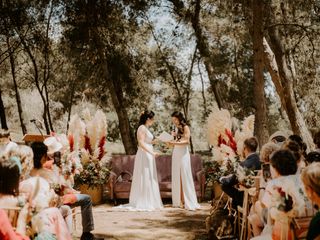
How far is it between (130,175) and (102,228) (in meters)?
3.28

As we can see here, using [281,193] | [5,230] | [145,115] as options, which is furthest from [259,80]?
[5,230]

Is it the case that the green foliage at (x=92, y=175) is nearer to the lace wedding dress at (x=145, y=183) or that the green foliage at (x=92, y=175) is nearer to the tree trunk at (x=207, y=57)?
the lace wedding dress at (x=145, y=183)

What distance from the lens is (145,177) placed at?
31.4ft

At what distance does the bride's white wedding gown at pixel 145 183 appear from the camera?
9508 mm

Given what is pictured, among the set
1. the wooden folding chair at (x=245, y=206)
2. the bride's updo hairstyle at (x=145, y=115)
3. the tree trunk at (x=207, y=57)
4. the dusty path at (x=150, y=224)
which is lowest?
the dusty path at (x=150, y=224)

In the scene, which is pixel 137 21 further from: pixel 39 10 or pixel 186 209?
pixel 186 209

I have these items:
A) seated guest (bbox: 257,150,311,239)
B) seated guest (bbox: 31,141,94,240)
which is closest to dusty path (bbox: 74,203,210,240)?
seated guest (bbox: 31,141,94,240)

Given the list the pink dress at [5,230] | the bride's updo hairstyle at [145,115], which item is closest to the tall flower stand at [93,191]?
the bride's updo hairstyle at [145,115]

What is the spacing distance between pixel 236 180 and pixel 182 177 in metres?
3.91

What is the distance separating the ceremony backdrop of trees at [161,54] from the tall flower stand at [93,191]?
3085 mm

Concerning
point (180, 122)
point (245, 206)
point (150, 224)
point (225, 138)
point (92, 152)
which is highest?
point (180, 122)

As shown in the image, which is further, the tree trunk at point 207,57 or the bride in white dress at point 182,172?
the tree trunk at point 207,57

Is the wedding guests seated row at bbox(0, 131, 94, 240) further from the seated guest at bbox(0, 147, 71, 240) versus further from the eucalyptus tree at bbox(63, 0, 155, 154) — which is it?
the eucalyptus tree at bbox(63, 0, 155, 154)

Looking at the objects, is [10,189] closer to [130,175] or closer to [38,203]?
[38,203]
